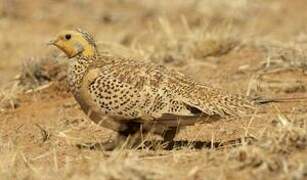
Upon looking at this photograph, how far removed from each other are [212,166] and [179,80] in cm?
106

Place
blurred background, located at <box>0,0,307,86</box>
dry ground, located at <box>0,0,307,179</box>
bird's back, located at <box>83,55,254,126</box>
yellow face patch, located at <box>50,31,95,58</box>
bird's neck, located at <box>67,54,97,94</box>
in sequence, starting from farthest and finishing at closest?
blurred background, located at <box>0,0,307,86</box>, yellow face patch, located at <box>50,31,95,58</box>, bird's neck, located at <box>67,54,97,94</box>, bird's back, located at <box>83,55,254,126</box>, dry ground, located at <box>0,0,307,179</box>

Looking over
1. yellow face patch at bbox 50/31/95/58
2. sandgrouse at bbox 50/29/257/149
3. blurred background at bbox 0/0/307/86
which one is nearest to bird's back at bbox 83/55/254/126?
sandgrouse at bbox 50/29/257/149

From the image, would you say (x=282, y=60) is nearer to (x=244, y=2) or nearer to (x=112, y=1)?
(x=244, y=2)

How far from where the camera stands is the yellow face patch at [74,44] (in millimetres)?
6250

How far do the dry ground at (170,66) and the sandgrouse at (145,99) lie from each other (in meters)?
0.19

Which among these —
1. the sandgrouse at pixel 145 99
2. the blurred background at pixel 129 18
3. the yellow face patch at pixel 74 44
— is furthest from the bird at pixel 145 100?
the blurred background at pixel 129 18

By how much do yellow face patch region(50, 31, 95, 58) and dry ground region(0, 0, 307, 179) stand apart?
0.63 metres

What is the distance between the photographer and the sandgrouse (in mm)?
5770

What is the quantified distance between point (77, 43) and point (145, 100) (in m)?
0.81

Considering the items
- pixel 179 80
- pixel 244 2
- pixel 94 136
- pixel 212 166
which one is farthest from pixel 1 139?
pixel 244 2

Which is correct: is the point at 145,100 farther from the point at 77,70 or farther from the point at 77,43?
the point at 77,43

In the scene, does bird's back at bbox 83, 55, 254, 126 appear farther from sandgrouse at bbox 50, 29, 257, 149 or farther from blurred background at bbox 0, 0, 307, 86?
blurred background at bbox 0, 0, 307, 86

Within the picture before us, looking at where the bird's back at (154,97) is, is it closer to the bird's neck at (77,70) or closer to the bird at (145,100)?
the bird at (145,100)

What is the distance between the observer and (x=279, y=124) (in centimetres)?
534
